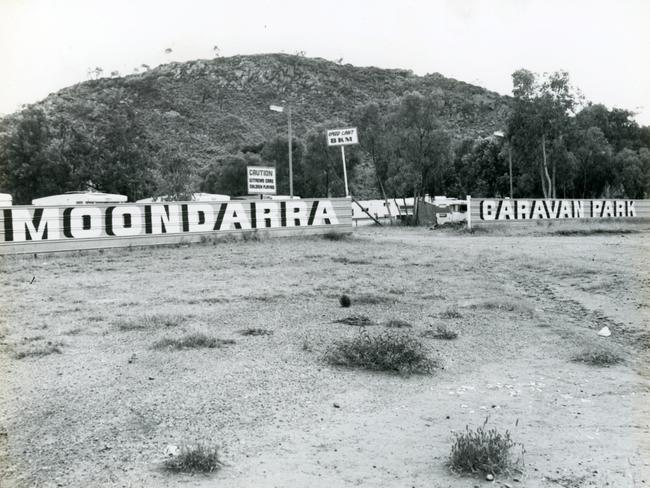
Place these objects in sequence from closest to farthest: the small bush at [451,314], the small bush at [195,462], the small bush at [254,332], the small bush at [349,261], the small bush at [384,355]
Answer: the small bush at [195,462] → the small bush at [384,355] → the small bush at [254,332] → the small bush at [451,314] → the small bush at [349,261]

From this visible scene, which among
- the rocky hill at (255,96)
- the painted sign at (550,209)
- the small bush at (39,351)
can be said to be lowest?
the small bush at (39,351)

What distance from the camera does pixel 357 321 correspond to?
8430 millimetres

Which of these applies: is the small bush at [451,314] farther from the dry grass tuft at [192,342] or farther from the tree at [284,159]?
the tree at [284,159]

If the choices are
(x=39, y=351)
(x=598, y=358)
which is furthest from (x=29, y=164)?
(x=598, y=358)

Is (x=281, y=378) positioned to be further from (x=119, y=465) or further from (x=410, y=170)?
(x=410, y=170)

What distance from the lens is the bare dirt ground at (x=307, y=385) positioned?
13.6ft

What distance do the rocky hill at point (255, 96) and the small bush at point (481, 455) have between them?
83529 mm

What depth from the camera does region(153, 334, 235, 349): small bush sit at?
6.93 m

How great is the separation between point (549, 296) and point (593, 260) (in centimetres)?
400

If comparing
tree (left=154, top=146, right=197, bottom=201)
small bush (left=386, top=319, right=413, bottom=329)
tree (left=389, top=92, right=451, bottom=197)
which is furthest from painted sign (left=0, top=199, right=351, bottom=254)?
tree (left=154, top=146, right=197, bottom=201)

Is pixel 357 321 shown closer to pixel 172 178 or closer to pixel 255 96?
pixel 172 178

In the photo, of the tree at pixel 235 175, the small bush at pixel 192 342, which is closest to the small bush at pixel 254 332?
the small bush at pixel 192 342

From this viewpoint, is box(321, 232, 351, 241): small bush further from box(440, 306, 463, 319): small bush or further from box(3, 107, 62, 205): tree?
box(3, 107, 62, 205): tree

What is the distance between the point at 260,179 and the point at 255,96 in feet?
324
